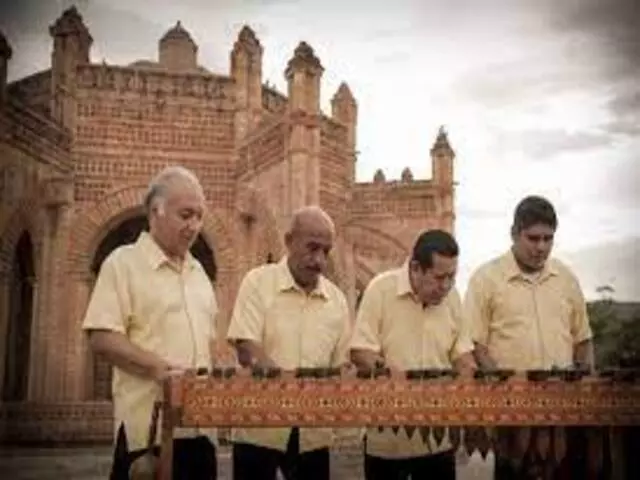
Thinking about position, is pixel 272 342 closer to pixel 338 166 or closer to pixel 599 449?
pixel 599 449

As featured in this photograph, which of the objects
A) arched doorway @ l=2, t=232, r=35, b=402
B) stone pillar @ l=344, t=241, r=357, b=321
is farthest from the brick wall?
stone pillar @ l=344, t=241, r=357, b=321

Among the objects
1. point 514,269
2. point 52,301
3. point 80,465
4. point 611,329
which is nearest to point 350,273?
point 52,301

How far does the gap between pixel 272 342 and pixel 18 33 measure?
417 centimetres

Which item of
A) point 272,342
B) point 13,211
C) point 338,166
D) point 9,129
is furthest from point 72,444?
point 272,342

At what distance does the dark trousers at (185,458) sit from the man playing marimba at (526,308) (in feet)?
3.11

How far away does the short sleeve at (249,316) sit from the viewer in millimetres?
2945

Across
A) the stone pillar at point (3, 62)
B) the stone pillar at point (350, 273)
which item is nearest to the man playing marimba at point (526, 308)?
the stone pillar at point (3, 62)

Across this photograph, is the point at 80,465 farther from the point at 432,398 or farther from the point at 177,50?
the point at 177,50

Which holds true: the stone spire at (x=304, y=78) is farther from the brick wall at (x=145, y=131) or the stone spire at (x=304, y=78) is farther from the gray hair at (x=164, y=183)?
the gray hair at (x=164, y=183)

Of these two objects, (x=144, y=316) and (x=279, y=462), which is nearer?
(x=144, y=316)

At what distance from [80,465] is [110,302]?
5.90 m

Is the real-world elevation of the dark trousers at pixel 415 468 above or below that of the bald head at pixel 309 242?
below

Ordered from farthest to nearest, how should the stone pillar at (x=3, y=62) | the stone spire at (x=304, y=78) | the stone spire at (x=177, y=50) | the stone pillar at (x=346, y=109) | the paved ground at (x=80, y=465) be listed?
the stone pillar at (x=346, y=109), the stone spire at (x=177, y=50), the stone spire at (x=304, y=78), the stone pillar at (x=3, y=62), the paved ground at (x=80, y=465)

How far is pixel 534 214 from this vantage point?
118 inches
